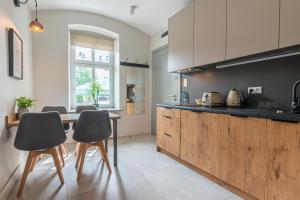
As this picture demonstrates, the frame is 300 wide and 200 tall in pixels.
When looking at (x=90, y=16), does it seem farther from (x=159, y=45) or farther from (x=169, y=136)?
(x=169, y=136)

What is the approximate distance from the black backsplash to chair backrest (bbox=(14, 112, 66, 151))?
2.27 meters

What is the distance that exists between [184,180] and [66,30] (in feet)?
11.9

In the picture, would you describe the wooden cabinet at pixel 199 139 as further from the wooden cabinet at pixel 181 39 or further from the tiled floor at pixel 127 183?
the wooden cabinet at pixel 181 39

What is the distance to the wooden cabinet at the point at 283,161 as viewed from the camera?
1327mm

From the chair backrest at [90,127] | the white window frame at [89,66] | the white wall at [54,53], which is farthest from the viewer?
the white window frame at [89,66]

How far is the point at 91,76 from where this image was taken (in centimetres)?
411

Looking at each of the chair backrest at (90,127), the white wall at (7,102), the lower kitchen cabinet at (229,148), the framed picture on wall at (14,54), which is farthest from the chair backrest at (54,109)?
the lower kitchen cabinet at (229,148)

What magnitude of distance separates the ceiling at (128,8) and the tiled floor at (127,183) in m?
2.78

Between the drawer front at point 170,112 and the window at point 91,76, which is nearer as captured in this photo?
the drawer front at point 170,112

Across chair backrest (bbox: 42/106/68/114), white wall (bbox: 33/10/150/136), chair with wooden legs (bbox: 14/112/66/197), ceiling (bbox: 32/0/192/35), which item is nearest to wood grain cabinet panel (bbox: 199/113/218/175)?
chair with wooden legs (bbox: 14/112/66/197)

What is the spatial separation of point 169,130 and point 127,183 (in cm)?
112

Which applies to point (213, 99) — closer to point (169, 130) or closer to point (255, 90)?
point (255, 90)

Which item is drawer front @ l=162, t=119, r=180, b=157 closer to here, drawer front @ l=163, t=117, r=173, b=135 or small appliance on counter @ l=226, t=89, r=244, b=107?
drawer front @ l=163, t=117, r=173, b=135

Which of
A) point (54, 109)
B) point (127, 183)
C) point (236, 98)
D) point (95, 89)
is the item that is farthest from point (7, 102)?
point (236, 98)
